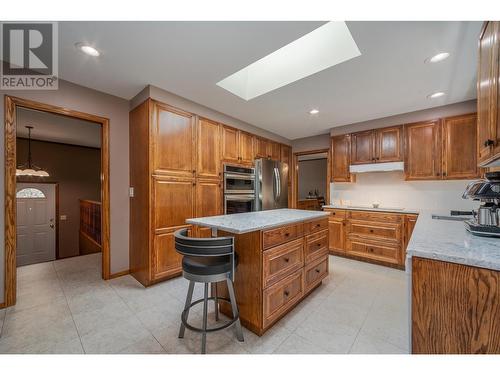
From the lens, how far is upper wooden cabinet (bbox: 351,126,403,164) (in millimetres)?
3471

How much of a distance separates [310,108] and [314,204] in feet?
14.2

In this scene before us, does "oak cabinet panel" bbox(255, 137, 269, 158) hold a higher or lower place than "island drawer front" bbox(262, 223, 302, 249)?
higher

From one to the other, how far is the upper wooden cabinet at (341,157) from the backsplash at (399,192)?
29cm

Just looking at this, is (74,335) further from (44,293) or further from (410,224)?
(410,224)

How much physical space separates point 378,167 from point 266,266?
296 cm

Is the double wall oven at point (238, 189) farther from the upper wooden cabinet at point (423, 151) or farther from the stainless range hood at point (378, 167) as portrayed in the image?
the upper wooden cabinet at point (423, 151)

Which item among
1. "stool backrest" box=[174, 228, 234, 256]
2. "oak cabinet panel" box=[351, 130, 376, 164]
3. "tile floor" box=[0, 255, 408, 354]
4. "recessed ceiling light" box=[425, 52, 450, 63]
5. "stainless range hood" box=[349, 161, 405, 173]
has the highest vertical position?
"recessed ceiling light" box=[425, 52, 450, 63]

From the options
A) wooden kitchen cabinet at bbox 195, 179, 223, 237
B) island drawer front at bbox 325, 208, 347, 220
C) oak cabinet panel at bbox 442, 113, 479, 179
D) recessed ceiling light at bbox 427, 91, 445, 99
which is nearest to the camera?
recessed ceiling light at bbox 427, 91, 445, 99

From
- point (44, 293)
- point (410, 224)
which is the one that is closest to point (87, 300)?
point (44, 293)

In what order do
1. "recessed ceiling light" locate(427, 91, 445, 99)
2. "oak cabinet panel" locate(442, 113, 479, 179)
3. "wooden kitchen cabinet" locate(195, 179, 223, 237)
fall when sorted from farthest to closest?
A: "wooden kitchen cabinet" locate(195, 179, 223, 237) → "oak cabinet panel" locate(442, 113, 479, 179) → "recessed ceiling light" locate(427, 91, 445, 99)

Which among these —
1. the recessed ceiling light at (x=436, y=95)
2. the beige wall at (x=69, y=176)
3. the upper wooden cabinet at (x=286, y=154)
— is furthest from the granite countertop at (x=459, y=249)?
the beige wall at (x=69, y=176)

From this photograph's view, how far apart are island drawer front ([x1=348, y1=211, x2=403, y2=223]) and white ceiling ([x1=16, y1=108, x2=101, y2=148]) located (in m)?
4.53

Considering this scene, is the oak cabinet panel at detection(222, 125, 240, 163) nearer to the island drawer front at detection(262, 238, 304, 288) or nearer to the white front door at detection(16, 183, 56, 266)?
the island drawer front at detection(262, 238, 304, 288)

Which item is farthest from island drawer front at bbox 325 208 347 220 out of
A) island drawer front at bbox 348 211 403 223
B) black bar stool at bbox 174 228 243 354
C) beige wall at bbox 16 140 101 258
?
beige wall at bbox 16 140 101 258
